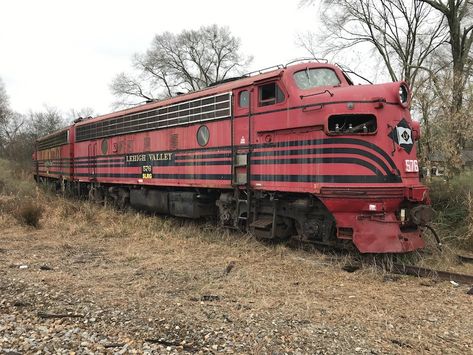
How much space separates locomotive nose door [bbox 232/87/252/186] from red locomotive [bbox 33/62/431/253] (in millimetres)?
20

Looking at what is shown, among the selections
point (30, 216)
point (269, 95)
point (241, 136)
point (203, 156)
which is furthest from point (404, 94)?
point (30, 216)

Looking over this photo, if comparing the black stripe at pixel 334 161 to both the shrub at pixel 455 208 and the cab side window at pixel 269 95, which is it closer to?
the cab side window at pixel 269 95

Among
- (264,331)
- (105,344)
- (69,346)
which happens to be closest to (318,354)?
(264,331)

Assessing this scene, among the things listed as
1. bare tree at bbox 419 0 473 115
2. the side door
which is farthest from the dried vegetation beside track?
bare tree at bbox 419 0 473 115

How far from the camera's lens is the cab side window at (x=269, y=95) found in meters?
8.03

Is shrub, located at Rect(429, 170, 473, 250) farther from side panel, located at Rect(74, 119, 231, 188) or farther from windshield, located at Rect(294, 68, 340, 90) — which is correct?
side panel, located at Rect(74, 119, 231, 188)

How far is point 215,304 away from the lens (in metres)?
5.25

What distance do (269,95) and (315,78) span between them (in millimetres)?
924

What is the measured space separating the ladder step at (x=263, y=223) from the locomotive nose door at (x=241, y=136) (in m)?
0.76

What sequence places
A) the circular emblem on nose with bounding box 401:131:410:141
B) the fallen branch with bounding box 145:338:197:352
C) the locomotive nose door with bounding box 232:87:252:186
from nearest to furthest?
the fallen branch with bounding box 145:338:197:352 < the circular emblem on nose with bounding box 401:131:410:141 < the locomotive nose door with bounding box 232:87:252:186

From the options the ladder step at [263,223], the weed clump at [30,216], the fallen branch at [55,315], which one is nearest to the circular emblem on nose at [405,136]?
the ladder step at [263,223]

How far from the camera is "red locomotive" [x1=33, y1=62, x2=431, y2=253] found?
7004 mm

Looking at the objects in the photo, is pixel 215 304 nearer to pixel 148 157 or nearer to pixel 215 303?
pixel 215 303

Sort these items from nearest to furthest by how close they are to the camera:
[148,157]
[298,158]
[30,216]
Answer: [298,158], [30,216], [148,157]
